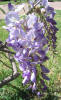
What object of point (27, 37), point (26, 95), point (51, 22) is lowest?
point (26, 95)

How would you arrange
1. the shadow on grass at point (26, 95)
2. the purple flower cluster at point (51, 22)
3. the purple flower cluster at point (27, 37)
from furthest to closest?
1. the shadow on grass at point (26, 95)
2. the purple flower cluster at point (51, 22)
3. the purple flower cluster at point (27, 37)

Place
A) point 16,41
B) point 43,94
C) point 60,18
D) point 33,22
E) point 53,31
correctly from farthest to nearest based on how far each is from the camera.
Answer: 1. point 60,18
2. point 43,94
3. point 53,31
4. point 16,41
5. point 33,22

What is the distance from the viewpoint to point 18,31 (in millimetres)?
1414

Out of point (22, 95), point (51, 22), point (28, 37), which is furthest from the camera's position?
point (22, 95)

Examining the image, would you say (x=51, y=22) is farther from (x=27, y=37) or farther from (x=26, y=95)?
(x=26, y=95)

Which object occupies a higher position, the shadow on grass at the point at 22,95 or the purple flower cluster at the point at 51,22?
the purple flower cluster at the point at 51,22

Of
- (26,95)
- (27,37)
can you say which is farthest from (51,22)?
(26,95)

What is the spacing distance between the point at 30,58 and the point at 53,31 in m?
0.88

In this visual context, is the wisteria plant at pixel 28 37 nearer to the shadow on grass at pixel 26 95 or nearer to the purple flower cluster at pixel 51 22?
the purple flower cluster at pixel 51 22

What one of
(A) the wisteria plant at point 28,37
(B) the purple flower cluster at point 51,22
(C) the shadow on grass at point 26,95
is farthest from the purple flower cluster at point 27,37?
(C) the shadow on grass at point 26,95

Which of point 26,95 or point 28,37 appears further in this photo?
point 26,95

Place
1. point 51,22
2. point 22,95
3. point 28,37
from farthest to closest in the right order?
point 22,95
point 51,22
point 28,37

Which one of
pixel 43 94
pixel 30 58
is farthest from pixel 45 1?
pixel 43 94

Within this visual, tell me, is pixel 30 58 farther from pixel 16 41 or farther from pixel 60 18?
pixel 60 18
